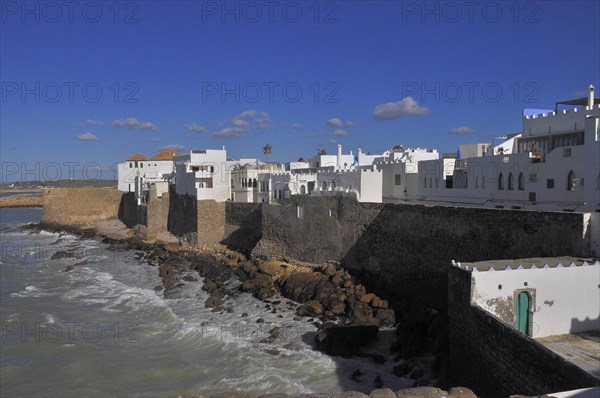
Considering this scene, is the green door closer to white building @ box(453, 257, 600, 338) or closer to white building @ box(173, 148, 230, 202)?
white building @ box(453, 257, 600, 338)

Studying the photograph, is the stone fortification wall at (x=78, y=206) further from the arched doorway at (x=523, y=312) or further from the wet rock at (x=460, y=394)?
the wet rock at (x=460, y=394)

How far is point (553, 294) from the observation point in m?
9.26

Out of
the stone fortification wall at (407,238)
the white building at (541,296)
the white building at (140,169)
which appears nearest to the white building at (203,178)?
the stone fortification wall at (407,238)

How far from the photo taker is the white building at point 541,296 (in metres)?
8.98

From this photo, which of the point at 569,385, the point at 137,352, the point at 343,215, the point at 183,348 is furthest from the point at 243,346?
the point at 569,385

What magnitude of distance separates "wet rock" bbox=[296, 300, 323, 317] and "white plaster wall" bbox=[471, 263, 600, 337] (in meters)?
8.44

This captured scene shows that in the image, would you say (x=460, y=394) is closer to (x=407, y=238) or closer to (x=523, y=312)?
(x=523, y=312)

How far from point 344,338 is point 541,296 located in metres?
6.07

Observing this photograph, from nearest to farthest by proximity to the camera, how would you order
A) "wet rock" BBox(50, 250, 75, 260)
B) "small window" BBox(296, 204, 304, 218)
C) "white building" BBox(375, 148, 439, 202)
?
"small window" BBox(296, 204, 304, 218) < "white building" BBox(375, 148, 439, 202) < "wet rock" BBox(50, 250, 75, 260)

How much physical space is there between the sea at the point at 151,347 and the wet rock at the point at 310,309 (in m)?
0.45

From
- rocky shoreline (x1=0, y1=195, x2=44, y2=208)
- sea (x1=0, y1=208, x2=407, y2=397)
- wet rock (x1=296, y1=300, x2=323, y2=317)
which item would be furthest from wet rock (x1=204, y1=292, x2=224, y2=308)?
rocky shoreline (x1=0, y1=195, x2=44, y2=208)

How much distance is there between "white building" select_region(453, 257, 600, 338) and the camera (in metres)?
8.98

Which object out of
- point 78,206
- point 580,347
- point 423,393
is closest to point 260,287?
point 580,347

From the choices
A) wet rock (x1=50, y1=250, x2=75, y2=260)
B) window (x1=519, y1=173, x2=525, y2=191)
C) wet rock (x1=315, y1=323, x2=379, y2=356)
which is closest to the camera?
wet rock (x1=315, y1=323, x2=379, y2=356)
